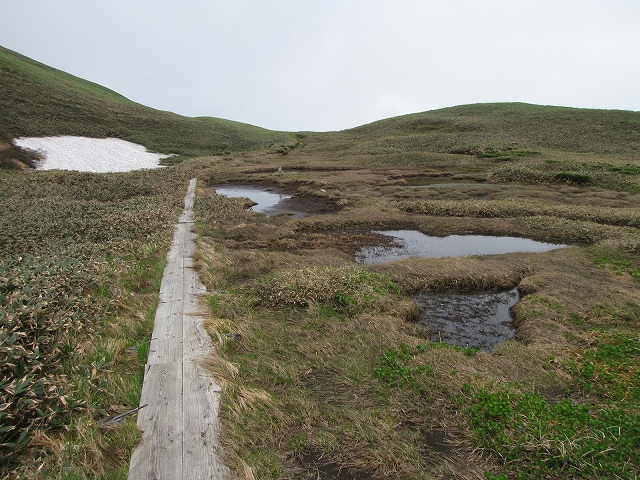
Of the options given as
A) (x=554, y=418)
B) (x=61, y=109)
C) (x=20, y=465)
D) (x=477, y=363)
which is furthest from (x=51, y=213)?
(x=61, y=109)

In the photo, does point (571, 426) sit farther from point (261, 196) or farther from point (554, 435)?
point (261, 196)

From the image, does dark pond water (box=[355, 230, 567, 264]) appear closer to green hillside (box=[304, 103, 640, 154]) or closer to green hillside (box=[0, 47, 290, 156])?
green hillside (box=[304, 103, 640, 154])

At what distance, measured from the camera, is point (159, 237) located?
1669 cm

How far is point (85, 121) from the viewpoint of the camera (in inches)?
2491

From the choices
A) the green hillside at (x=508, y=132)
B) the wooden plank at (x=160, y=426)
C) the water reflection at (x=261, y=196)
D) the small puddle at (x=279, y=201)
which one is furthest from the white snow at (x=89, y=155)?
the wooden plank at (x=160, y=426)

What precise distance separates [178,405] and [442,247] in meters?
16.1

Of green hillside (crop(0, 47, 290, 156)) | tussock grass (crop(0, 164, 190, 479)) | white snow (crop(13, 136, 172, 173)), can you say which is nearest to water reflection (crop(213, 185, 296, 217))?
tussock grass (crop(0, 164, 190, 479))

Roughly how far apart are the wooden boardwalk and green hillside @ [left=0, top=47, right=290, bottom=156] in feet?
173

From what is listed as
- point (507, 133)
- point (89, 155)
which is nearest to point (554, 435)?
point (89, 155)

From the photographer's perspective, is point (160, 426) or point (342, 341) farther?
point (342, 341)

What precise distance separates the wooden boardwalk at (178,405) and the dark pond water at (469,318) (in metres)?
6.34

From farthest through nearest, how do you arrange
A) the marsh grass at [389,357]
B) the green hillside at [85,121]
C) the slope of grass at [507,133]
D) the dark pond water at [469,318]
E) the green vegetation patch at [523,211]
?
the slope of grass at [507,133] → the green hillside at [85,121] → the green vegetation patch at [523,211] → the dark pond water at [469,318] → the marsh grass at [389,357]

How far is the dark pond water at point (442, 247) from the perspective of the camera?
59.4 feet

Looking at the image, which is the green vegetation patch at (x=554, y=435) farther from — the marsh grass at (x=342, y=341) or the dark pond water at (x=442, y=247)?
the dark pond water at (x=442, y=247)
